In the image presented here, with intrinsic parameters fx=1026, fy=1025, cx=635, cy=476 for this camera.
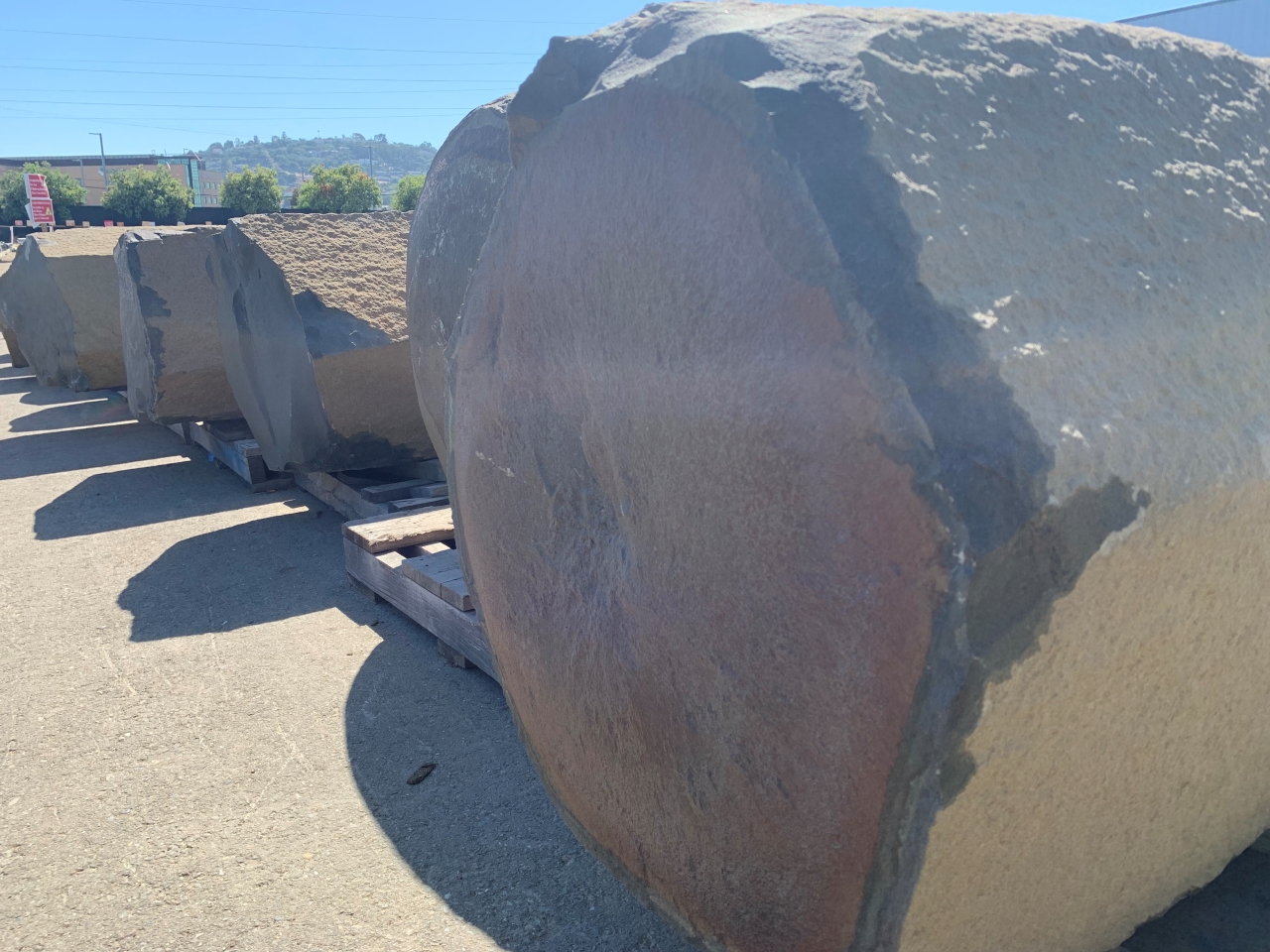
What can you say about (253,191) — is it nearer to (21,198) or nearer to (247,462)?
(21,198)

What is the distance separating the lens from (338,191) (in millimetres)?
39031

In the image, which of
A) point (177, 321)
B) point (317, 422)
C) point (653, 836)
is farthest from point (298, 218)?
point (653, 836)

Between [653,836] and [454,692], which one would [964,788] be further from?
[454,692]

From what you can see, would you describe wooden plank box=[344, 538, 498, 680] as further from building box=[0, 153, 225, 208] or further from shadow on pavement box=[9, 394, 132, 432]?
building box=[0, 153, 225, 208]

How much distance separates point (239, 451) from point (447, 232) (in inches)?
94.5

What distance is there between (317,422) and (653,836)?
250cm

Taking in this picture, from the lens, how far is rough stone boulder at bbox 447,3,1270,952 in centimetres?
86

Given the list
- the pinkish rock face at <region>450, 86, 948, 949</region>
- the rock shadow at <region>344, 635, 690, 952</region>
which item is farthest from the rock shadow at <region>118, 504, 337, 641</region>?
the pinkish rock face at <region>450, 86, 948, 949</region>

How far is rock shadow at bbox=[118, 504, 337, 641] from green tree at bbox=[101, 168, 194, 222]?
3808cm

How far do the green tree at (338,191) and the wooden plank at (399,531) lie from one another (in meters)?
36.9

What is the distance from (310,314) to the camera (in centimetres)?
335

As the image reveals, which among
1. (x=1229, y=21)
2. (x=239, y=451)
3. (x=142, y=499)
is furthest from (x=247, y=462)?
(x=1229, y=21)

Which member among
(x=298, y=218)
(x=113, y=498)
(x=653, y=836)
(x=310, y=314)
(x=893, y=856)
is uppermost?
(x=298, y=218)

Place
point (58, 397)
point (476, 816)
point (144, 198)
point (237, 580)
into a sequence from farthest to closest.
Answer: point (144, 198)
point (58, 397)
point (237, 580)
point (476, 816)
